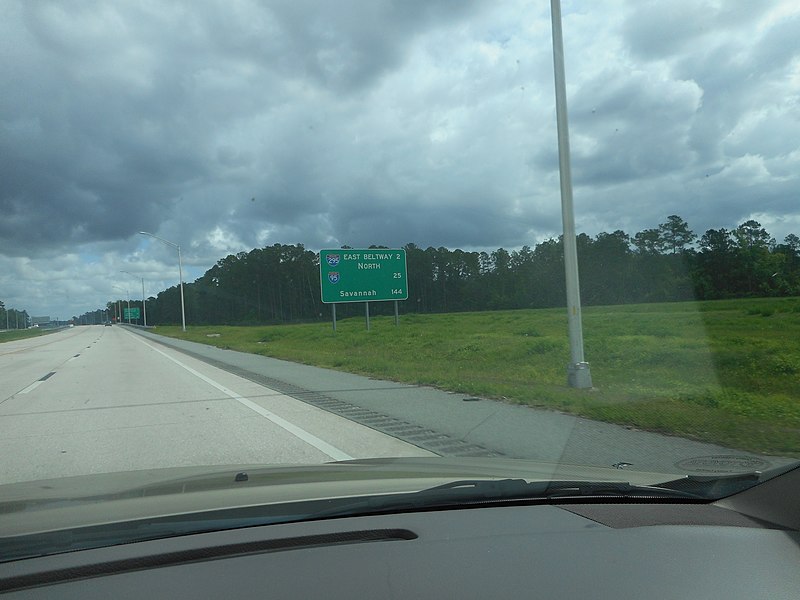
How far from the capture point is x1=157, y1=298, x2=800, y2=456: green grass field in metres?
9.59

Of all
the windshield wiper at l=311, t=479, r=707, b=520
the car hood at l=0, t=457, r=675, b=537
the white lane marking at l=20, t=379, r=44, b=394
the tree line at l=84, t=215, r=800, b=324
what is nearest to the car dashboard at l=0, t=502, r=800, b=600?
the windshield wiper at l=311, t=479, r=707, b=520

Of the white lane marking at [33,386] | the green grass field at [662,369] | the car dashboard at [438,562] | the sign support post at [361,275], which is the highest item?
the sign support post at [361,275]

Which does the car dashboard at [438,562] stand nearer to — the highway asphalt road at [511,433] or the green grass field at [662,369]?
the highway asphalt road at [511,433]

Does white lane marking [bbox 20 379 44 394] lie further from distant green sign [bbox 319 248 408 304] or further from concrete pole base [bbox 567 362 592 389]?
distant green sign [bbox 319 248 408 304]

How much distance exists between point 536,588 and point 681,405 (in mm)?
8999

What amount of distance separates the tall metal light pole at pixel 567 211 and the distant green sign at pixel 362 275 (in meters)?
22.4

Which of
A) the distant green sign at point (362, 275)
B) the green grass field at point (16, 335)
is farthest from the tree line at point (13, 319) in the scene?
the distant green sign at point (362, 275)

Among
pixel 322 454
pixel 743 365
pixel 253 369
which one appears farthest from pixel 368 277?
pixel 322 454

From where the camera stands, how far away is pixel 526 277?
8912 centimetres

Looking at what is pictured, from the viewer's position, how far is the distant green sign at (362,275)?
35000 millimetres

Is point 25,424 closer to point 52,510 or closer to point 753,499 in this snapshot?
point 52,510

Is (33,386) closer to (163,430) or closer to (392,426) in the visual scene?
(163,430)

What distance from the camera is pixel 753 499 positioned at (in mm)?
3625

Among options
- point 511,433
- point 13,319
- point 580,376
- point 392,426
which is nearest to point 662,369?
point 580,376
